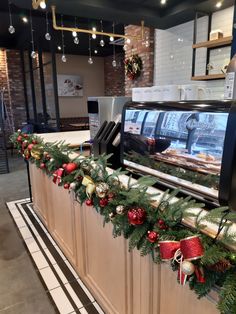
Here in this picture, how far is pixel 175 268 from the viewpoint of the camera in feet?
2.92

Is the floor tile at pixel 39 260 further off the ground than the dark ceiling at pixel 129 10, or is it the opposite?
the dark ceiling at pixel 129 10

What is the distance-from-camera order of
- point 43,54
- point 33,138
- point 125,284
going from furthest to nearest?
point 43,54, point 33,138, point 125,284

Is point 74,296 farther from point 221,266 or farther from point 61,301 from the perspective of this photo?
point 221,266

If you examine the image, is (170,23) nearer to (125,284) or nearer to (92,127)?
(92,127)

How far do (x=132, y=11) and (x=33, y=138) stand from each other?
2473 millimetres

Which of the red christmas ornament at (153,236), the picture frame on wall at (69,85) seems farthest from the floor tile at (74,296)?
the picture frame on wall at (69,85)

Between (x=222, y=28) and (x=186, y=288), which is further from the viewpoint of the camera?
(x=222, y=28)

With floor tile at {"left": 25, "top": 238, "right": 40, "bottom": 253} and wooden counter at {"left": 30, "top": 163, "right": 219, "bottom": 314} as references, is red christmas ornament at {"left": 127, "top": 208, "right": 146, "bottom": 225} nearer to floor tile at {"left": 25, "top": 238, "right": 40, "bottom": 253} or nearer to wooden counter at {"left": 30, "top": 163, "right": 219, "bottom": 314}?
wooden counter at {"left": 30, "top": 163, "right": 219, "bottom": 314}

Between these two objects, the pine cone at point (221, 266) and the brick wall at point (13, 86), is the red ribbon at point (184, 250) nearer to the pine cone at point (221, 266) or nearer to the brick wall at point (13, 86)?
the pine cone at point (221, 266)

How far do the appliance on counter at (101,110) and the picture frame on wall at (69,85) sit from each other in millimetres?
5762

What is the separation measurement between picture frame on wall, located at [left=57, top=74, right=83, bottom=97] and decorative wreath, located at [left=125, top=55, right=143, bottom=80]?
390cm

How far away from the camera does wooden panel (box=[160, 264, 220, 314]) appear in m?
0.89

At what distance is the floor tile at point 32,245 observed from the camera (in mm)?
2514

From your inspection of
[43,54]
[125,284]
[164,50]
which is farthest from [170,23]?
[125,284]
